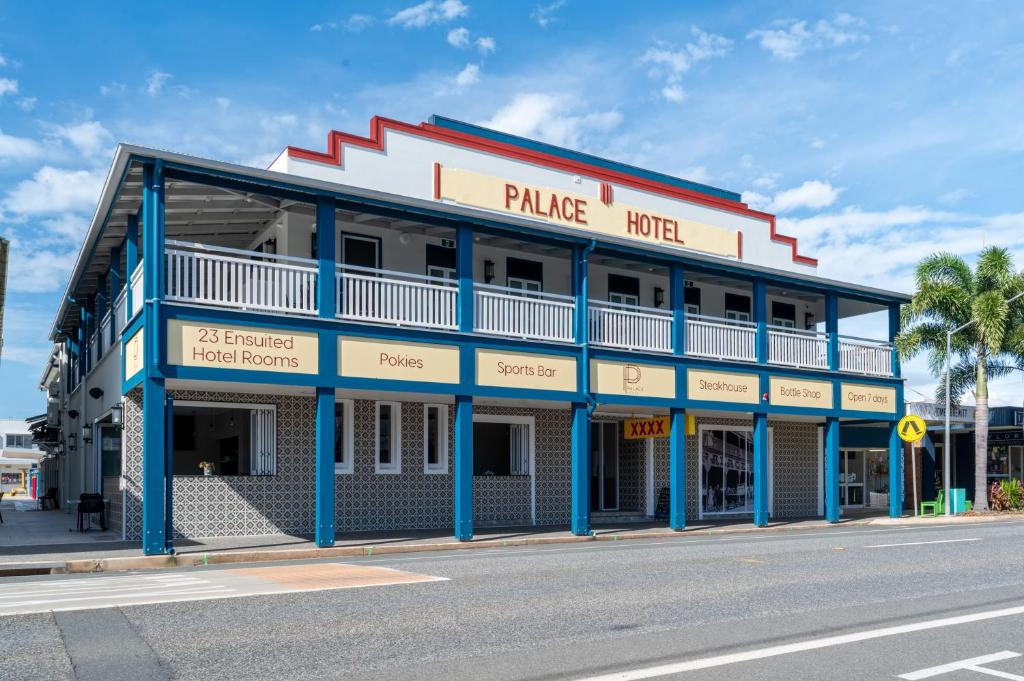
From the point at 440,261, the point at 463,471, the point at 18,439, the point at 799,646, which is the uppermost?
the point at 440,261

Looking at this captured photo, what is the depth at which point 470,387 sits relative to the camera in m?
20.0

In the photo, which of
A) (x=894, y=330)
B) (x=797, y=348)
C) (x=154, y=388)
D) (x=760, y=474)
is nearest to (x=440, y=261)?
(x=154, y=388)

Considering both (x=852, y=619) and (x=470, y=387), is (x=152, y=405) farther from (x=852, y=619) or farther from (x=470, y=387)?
(x=852, y=619)

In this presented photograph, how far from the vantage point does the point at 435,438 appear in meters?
22.7

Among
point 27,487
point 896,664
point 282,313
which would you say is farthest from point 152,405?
point 27,487

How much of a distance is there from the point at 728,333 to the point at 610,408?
3424 mm

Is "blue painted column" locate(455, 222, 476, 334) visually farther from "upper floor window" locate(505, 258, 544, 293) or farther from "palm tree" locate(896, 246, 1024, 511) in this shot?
"palm tree" locate(896, 246, 1024, 511)

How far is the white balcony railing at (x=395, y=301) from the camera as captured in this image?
1889cm

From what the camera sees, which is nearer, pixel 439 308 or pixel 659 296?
pixel 439 308

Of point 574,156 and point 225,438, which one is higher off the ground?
point 574,156

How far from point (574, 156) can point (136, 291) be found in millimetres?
11431

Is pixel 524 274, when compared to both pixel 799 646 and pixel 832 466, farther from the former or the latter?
pixel 799 646

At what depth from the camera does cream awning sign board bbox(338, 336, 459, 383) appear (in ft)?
60.5

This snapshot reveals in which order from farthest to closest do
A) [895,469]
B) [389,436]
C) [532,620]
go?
[895,469] < [389,436] < [532,620]
